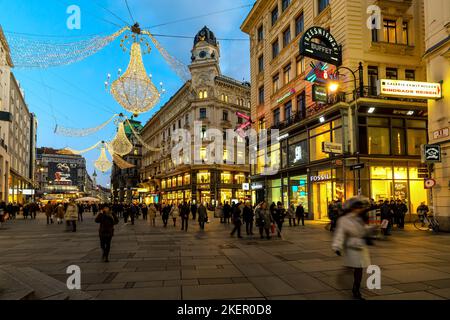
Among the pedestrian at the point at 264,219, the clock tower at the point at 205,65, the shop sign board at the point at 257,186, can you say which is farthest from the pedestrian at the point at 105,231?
the clock tower at the point at 205,65

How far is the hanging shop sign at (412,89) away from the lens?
16614 millimetres

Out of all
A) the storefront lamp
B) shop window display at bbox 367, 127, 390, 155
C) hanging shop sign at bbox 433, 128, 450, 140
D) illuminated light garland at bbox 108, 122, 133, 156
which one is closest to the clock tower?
illuminated light garland at bbox 108, 122, 133, 156

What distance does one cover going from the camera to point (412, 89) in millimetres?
16656

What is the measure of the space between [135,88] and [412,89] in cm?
1294

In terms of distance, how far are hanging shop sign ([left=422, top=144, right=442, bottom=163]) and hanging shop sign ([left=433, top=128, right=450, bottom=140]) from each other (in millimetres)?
647

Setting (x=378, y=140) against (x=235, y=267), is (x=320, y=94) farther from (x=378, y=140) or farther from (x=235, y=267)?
(x=235, y=267)

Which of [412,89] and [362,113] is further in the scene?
[362,113]

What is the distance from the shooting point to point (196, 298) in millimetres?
6297

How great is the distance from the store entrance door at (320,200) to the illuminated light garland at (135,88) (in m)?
15.6

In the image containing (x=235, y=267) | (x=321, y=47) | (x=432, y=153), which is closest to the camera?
(x=235, y=267)

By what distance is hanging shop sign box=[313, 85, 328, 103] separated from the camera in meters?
22.2

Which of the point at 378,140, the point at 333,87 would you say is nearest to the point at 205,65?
the point at 333,87
